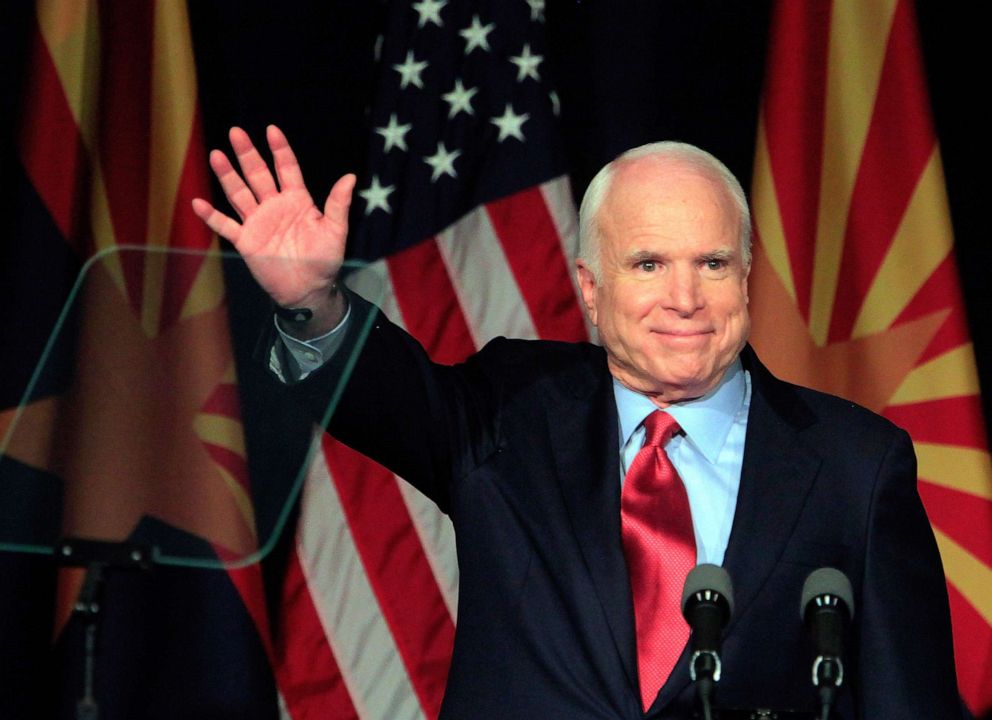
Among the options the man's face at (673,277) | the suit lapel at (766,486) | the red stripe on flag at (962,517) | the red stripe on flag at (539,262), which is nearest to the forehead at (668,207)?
the man's face at (673,277)

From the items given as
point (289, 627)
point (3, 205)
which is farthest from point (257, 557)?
point (3, 205)

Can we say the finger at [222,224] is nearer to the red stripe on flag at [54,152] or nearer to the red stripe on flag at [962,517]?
the red stripe on flag at [54,152]

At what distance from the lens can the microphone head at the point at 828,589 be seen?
1.55 meters

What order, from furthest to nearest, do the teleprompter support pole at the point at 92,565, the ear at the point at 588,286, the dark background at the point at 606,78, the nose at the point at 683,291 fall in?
1. the dark background at the point at 606,78
2. the ear at the point at 588,286
3. the nose at the point at 683,291
4. the teleprompter support pole at the point at 92,565

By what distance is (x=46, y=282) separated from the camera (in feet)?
10.0

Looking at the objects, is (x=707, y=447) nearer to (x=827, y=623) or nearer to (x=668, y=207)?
(x=668, y=207)

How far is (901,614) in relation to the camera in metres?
1.88

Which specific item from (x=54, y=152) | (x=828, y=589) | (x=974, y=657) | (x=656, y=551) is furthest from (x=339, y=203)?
(x=974, y=657)

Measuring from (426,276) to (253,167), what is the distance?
1.36m

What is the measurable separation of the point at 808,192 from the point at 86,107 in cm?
144

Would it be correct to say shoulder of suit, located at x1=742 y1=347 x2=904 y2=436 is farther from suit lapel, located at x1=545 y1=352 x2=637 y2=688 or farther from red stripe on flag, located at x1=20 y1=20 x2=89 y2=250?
red stripe on flag, located at x1=20 y1=20 x2=89 y2=250

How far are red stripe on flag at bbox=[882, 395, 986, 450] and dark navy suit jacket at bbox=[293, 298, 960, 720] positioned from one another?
1.03 metres

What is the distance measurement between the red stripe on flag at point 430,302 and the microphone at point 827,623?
63.3 inches

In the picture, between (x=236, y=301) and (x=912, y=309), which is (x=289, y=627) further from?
(x=236, y=301)
